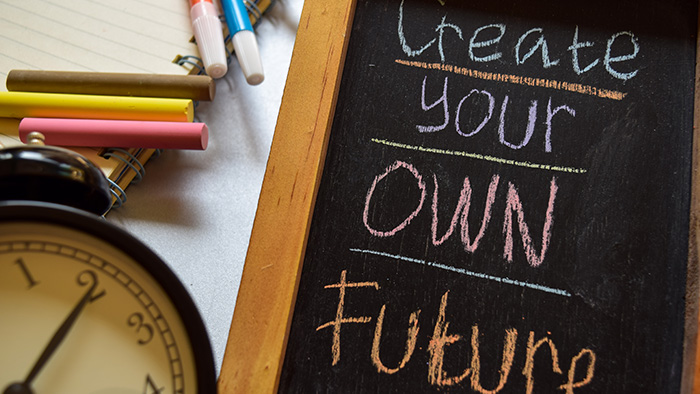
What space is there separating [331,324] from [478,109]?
24cm

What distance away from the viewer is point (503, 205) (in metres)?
0.55

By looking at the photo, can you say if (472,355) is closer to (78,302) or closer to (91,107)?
(78,302)

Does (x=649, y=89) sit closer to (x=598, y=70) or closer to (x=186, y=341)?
(x=598, y=70)

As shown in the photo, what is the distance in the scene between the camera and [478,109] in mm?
574

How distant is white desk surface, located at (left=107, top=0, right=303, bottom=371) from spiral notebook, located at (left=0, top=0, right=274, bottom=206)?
0.03 m

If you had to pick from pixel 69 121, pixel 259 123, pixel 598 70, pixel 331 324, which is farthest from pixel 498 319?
pixel 69 121

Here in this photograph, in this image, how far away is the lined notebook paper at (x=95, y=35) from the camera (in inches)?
28.1

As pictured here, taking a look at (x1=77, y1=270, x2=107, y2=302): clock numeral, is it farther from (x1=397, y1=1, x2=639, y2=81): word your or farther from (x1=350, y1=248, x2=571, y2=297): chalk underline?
(x1=397, y1=1, x2=639, y2=81): word your

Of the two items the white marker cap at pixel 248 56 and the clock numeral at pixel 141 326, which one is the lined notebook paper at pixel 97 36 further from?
the clock numeral at pixel 141 326

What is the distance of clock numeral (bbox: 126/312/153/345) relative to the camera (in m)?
0.44

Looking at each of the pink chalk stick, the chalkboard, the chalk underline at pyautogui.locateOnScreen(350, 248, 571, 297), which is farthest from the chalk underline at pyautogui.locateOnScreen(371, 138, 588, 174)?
the pink chalk stick

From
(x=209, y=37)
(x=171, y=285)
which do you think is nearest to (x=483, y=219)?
(x=171, y=285)

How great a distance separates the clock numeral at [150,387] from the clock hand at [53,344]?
6 cm

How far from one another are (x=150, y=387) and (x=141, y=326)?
4cm
